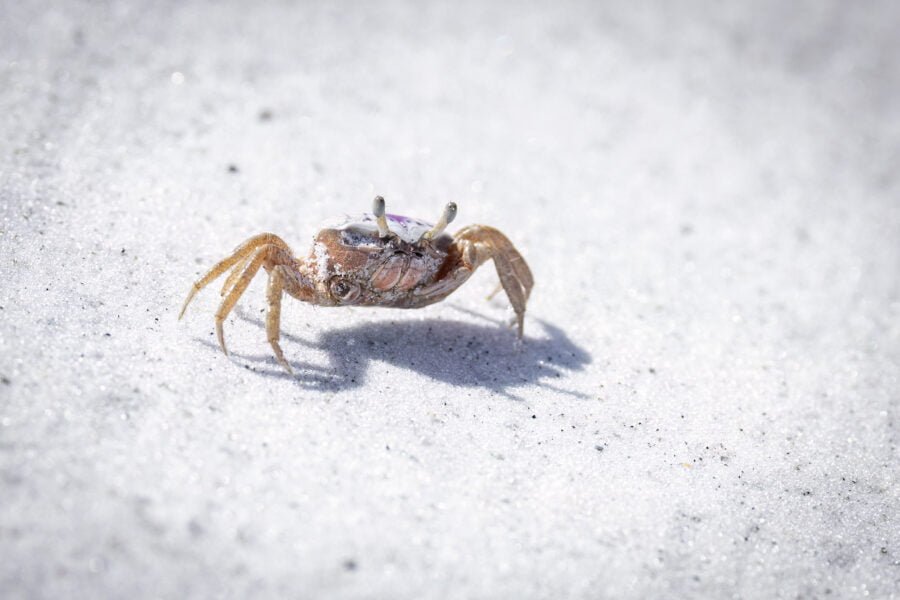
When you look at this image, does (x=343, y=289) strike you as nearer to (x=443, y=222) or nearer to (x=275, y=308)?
(x=275, y=308)

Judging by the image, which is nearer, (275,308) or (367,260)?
(275,308)

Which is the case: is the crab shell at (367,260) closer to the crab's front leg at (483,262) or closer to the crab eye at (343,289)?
the crab eye at (343,289)

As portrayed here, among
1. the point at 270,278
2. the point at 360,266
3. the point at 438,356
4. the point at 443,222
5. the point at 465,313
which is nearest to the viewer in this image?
the point at 270,278

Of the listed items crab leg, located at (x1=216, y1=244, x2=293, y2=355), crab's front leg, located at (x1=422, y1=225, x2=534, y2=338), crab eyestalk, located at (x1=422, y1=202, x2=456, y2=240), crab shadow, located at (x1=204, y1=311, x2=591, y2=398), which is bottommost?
crab shadow, located at (x1=204, y1=311, x2=591, y2=398)

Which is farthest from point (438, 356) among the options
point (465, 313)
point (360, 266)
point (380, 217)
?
point (380, 217)

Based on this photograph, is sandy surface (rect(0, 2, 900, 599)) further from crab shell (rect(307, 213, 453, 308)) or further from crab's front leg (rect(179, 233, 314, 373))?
crab shell (rect(307, 213, 453, 308))

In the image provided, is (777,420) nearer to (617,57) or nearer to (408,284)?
(408,284)

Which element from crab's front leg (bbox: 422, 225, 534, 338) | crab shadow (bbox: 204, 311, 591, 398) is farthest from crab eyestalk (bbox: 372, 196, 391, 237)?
crab shadow (bbox: 204, 311, 591, 398)
